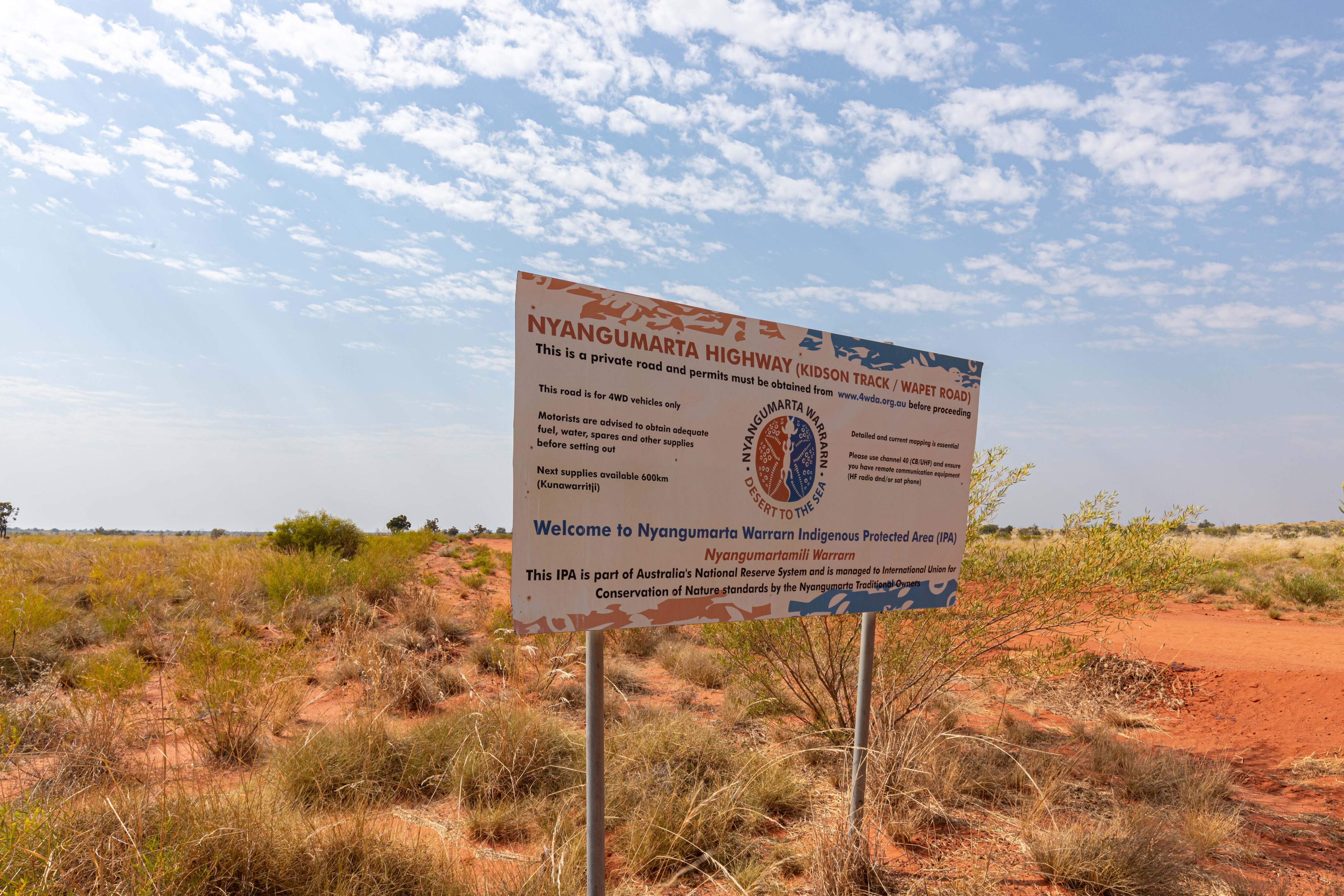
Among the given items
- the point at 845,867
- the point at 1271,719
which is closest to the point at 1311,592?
the point at 1271,719

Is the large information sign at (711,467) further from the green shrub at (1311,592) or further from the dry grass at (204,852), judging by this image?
the green shrub at (1311,592)

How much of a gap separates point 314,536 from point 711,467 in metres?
17.2

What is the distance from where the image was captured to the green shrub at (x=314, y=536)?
54.7 feet

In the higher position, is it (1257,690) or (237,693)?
(237,693)

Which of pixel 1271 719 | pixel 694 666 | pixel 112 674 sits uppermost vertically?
pixel 112 674

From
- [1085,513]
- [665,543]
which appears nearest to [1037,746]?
[1085,513]

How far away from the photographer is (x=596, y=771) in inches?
107

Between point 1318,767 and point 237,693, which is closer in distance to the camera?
point 237,693

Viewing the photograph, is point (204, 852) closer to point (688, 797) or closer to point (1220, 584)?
point (688, 797)

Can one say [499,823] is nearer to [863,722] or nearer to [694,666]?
[863,722]

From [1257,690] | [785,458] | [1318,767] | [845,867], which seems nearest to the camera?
[785,458]

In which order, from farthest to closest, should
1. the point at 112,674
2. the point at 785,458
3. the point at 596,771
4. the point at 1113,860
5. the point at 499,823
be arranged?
the point at 112,674, the point at 499,823, the point at 1113,860, the point at 785,458, the point at 596,771

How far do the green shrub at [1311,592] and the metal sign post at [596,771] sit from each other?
763 inches

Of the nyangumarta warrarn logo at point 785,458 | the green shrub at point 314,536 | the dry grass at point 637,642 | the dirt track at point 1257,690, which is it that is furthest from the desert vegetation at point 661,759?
the green shrub at point 314,536
